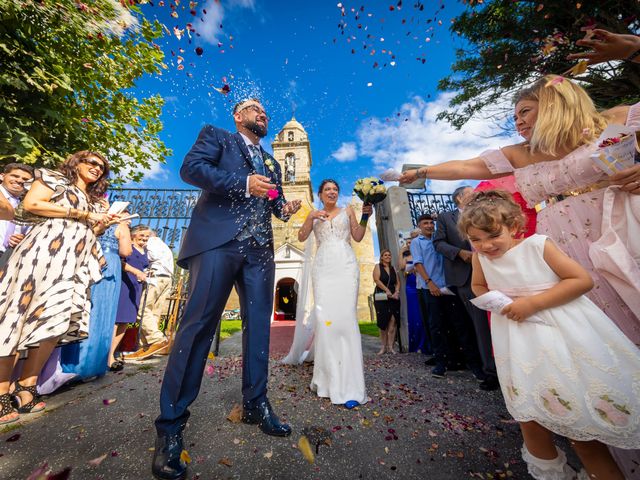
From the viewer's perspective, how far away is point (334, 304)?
3.16 metres

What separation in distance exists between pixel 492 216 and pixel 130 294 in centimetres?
508

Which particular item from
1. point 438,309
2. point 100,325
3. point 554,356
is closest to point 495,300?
point 554,356

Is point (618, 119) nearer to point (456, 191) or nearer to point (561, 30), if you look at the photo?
point (456, 191)

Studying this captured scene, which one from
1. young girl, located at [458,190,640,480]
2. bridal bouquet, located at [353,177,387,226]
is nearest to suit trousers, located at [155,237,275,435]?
bridal bouquet, located at [353,177,387,226]

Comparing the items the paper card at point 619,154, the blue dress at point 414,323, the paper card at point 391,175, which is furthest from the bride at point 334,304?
the blue dress at point 414,323

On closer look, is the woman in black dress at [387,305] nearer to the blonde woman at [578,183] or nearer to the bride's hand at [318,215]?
the bride's hand at [318,215]

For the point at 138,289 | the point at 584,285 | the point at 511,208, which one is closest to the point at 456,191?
the point at 511,208

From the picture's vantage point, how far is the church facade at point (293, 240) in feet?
68.0

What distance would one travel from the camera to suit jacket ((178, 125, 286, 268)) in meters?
2.00

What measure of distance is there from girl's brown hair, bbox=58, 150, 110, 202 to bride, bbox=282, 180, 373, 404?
241 centimetres

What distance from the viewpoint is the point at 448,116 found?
336 inches

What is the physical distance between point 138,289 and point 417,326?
211 inches

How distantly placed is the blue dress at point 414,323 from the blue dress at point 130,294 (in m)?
5.13

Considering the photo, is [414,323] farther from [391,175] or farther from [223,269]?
[223,269]
